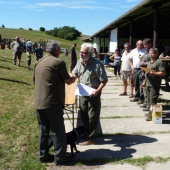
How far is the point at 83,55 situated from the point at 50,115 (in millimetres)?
1100

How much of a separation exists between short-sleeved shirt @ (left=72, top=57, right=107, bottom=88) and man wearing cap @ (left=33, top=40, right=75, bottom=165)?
565mm

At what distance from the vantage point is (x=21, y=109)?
6.35 meters

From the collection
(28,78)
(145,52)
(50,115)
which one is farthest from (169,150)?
(28,78)

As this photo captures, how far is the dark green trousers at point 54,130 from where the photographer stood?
3.35 meters

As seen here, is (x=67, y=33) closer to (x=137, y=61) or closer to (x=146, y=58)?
(x=137, y=61)

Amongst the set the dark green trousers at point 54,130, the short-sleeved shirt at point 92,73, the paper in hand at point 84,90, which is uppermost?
the short-sleeved shirt at point 92,73

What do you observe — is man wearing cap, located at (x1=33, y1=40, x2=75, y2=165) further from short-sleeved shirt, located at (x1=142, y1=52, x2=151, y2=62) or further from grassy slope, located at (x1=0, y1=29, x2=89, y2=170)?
short-sleeved shirt, located at (x1=142, y1=52, x2=151, y2=62)

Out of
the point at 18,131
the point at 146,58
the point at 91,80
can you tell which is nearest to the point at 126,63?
the point at 146,58

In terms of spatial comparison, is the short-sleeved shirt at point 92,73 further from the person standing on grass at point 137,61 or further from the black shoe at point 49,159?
the person standing on grass at point 137,61

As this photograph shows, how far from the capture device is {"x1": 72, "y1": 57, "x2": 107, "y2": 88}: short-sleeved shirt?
3.90m

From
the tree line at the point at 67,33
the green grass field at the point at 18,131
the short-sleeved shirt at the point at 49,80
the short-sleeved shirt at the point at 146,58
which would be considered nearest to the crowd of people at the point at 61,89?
the short-sleeved shirt at the point at 49,80

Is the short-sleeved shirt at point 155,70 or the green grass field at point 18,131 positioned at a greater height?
the short-sleeved shirt at point 155,70

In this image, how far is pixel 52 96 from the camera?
10.8 ft

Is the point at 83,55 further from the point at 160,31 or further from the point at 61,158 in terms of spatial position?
the point at 160,31
